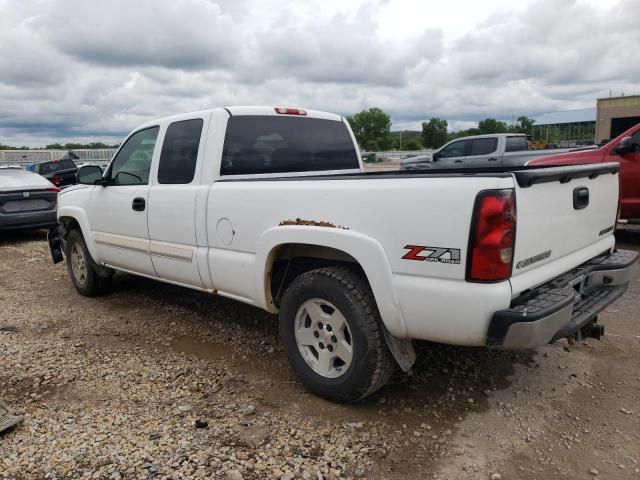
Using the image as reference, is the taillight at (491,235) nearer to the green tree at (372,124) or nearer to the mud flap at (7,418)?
the mud flap at (7,418)

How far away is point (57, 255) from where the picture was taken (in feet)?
20.7

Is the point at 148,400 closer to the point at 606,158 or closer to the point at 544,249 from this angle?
the point at 544,249

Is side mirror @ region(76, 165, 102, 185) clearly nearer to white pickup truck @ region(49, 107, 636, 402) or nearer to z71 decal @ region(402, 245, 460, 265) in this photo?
white pickup truck @ region(49, 107, 636, 402)

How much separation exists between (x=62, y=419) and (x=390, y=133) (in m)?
106

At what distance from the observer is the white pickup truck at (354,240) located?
8.26ft

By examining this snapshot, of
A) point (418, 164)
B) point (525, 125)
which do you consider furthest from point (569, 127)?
point (418, 164)

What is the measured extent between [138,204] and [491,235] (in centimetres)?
318

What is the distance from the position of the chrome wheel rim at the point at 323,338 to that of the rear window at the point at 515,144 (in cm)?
1241

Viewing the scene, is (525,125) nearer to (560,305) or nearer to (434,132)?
(434,132)

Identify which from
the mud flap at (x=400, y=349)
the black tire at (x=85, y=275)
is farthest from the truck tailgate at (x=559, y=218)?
the black tire at (x=85, y=275)

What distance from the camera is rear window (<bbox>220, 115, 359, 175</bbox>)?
13.2 ft

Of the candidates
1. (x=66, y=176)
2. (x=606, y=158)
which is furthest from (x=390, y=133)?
(x=606, y=158)

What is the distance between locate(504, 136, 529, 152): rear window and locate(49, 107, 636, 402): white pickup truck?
10.7m

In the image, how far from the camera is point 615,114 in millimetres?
45062
